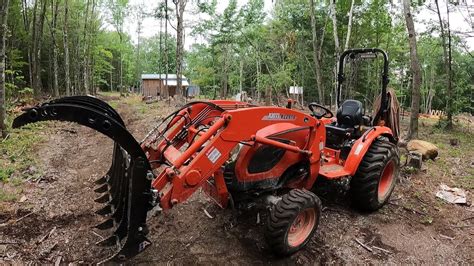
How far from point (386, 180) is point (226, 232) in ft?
8.49

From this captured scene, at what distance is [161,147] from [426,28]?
16.2 metres

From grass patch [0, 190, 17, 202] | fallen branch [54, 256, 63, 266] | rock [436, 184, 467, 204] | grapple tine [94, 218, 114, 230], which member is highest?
grapple tine [94, 218, 114, 230]

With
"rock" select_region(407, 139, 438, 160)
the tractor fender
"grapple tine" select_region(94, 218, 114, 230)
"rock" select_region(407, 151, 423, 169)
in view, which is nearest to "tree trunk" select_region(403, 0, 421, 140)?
"rock" select_region(407, 139, 438, 160)

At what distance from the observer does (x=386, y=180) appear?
5.24 m

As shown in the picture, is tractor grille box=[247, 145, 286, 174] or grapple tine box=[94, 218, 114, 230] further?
tractor grille box=[247, 145, 286, 174]

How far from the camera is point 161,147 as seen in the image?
4082mm

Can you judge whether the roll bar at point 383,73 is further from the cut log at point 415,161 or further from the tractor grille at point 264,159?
the tractor grille at point 264,159

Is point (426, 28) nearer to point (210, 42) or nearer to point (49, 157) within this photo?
point (210, 42)

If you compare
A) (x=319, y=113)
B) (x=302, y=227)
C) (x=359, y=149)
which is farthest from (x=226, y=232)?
(x=319, y=113)

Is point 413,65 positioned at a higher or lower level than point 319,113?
higher

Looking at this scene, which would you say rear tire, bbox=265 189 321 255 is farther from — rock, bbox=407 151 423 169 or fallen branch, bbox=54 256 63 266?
rock, bbox=407 151 423 169

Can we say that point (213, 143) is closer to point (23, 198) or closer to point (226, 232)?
point (226, 232)

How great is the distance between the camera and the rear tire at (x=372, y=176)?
461cm

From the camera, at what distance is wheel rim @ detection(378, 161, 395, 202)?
201 inches
